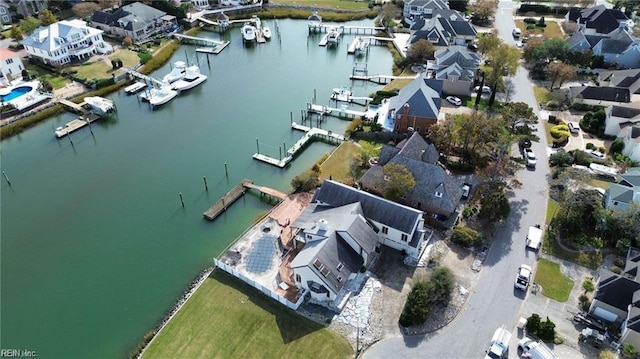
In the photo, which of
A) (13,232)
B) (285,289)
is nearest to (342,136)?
(285,289)

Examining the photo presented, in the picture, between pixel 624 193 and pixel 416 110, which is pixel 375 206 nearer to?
pixel 416 110

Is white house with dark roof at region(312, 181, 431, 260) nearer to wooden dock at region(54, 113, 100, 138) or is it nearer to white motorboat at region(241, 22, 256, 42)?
wooden dock at region(54, 113, 100, 138)

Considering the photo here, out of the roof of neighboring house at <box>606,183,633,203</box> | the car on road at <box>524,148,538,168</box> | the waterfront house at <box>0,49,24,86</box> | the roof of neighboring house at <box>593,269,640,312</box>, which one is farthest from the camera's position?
the waterfront house at <box>0,49,24,86</box>

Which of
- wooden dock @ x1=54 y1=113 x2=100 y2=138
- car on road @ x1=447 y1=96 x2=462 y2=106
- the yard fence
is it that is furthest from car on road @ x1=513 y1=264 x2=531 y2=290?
wooden dock @ x1=54 y1=113 x2=100 y2=138

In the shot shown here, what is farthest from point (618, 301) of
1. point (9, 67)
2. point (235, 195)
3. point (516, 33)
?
point (9, 67)

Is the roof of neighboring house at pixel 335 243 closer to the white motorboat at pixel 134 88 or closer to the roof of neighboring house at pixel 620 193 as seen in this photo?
the roof of neighboring house at pixel 620 193
